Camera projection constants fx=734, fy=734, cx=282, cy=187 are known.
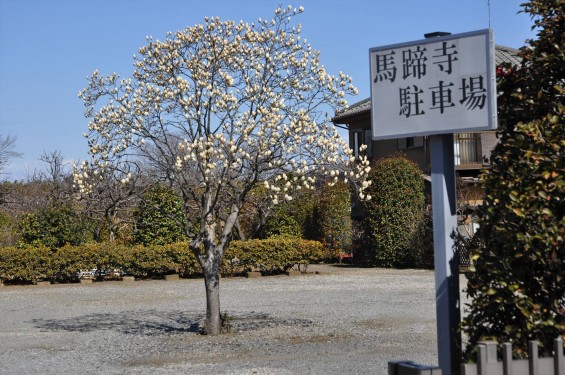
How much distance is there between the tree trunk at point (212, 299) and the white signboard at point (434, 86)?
605 cm

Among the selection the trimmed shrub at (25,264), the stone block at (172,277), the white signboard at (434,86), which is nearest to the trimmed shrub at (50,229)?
the trimmed shrub at (25,264)

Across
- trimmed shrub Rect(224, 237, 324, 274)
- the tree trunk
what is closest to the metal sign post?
the tree trunk

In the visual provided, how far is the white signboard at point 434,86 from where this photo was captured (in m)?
4.00

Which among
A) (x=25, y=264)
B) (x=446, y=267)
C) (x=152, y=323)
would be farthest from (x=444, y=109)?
(x=25, y=264)

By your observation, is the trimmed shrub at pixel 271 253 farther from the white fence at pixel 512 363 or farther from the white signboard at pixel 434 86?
the white fence at pixel 512 363

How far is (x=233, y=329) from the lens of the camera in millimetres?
10516

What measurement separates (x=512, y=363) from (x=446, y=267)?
2.61ft

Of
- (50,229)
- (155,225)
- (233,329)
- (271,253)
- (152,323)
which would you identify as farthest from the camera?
(155,225)

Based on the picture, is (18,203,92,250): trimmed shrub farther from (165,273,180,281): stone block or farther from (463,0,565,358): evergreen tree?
(463,0,565,358): evergreen tree

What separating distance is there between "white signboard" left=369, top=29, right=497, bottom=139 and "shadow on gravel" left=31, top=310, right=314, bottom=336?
6.75 metres

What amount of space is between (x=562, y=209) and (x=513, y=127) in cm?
70

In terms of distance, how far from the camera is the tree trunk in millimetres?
9953

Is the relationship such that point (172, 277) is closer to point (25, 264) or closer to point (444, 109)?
point (25, 264)

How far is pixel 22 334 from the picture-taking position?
11.0 meters
